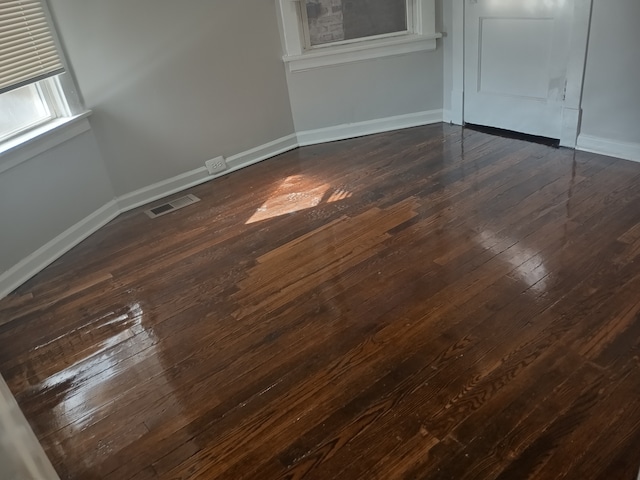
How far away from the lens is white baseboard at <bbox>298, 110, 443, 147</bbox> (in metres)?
4.18

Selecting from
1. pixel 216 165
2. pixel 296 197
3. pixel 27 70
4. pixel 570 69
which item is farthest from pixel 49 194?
pixel 570 69

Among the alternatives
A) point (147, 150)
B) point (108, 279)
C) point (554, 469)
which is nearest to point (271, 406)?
point (554, 469)

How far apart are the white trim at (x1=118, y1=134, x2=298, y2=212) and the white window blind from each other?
2.92 ft

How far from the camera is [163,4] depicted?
10.6 feet

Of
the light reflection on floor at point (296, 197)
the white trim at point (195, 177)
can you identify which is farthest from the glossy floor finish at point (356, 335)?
the white trim at point (195, 177)

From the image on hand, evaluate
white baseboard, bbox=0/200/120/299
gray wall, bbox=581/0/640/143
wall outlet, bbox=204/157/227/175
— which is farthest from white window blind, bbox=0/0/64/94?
gray wall, bbox=581/0/640/143

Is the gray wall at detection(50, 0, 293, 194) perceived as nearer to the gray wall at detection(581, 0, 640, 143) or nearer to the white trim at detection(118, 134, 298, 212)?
the white trim at detection(118, 134, 298, 212)

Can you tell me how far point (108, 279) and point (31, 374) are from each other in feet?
2.26

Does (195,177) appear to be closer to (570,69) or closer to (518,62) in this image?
(518,62)

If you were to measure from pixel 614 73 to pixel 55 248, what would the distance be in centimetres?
339

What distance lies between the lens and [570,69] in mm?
3324

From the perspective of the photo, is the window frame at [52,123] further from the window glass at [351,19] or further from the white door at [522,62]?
the white door at [522,62]

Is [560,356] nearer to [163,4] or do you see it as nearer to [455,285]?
[455,285]

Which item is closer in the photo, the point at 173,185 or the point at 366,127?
the point at 173,185
